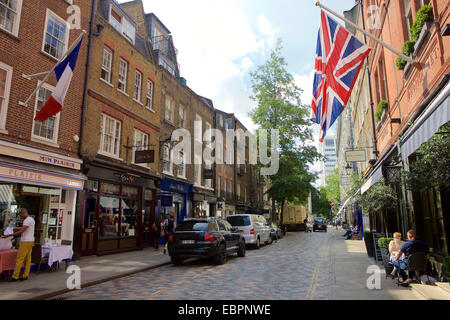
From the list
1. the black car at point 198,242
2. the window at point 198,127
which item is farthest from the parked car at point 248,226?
the window at point 198,127

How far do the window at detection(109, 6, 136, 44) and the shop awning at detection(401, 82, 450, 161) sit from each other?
15.7 meters

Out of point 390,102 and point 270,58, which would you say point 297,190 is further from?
point 390,102

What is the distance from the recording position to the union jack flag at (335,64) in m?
9.09

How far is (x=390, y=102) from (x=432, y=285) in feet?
25.2

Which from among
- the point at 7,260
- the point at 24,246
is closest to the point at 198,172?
the point at 24,246

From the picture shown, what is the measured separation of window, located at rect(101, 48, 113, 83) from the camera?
15.6 metres

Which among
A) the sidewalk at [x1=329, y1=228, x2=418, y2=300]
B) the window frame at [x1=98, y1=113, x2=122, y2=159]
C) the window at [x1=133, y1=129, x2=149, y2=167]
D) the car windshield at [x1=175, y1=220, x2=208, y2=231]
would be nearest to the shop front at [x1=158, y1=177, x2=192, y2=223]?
the window at [x1=133, y1=129, x2=149, y2=167]

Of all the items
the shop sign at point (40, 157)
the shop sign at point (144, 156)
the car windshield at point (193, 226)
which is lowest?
the car windshield at point (193, 226)

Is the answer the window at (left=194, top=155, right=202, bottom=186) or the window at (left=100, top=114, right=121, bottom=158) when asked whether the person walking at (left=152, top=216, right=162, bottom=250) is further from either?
the window at (left=194, top=155, right=202, bottom=186)

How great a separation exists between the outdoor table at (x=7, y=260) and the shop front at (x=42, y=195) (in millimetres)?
1690

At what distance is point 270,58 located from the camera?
36.2 m

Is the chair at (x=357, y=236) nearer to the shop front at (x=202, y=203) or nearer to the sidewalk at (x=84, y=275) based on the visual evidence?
the shop front at (x=202, y=203)

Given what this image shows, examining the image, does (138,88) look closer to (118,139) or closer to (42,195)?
(118,139)

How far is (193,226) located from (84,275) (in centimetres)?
418
